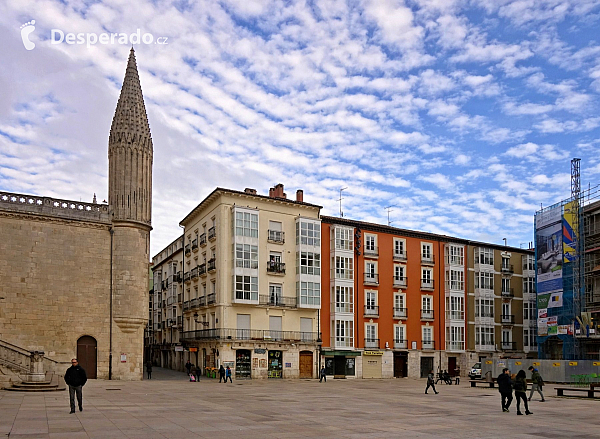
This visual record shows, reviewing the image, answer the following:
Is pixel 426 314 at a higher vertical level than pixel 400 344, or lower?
higher

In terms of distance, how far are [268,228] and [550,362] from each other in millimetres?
24508

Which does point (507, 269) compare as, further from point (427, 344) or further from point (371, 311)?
point (371, 311)

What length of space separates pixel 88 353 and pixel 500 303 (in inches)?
1681

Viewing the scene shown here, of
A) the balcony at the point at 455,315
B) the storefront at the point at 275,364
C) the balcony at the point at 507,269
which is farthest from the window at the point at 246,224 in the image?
the balcony at the point at 507,269

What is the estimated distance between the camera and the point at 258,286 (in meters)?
51.2

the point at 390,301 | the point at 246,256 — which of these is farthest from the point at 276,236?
the point at 390,301

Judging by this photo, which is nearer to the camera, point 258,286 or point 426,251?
point 258,286

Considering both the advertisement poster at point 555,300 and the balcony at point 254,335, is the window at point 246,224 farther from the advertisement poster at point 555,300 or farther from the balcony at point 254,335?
the advertisement poster at point 555,300

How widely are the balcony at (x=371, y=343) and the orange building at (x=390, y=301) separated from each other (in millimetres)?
90

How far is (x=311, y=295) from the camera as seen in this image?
53312mm

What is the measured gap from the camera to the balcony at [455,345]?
6053 centimetres

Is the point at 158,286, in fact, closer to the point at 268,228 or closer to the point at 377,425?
the point at 268,228

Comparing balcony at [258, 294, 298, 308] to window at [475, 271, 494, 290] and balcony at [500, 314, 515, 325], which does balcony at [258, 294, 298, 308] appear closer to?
window at [475, 271, 494, 290]

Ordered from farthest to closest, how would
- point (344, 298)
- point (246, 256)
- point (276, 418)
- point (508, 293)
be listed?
point (508, 293), point (344, 298), point (246, 256), point (276, 418)
